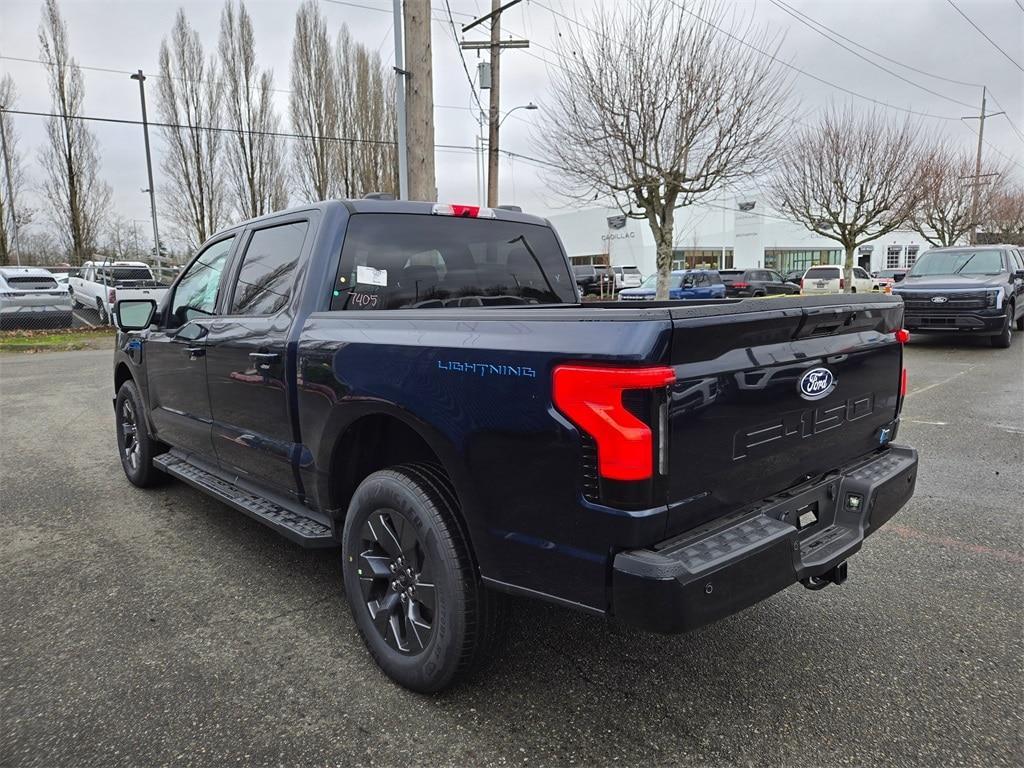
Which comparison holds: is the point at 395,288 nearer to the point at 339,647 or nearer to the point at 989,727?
the point at 339,647

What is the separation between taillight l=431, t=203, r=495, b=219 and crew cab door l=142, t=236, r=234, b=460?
4.38 feet

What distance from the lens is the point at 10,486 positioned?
5258 mm

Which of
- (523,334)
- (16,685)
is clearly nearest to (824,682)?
(523,334)

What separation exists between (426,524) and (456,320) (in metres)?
0.71

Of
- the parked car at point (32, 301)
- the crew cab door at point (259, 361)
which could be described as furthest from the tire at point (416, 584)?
the parked car at point (32, 301)

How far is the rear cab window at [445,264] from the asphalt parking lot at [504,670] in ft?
4.97

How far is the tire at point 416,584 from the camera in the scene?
7.55 feet

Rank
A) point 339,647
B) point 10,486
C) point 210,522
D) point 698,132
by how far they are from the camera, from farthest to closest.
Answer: point 698,132
point 10,486
point 210,522
point 339,647

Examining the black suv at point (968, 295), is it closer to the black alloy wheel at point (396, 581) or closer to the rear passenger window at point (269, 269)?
the rear passenger window at point (269, 269)

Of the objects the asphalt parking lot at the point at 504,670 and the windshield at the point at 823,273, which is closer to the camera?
the asphalt parking lot at the point at 504,670

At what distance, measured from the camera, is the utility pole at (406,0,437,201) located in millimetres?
9336

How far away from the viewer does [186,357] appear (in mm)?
4008

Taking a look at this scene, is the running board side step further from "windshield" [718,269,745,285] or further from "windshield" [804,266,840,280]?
"windshield" [804,266,840,280]

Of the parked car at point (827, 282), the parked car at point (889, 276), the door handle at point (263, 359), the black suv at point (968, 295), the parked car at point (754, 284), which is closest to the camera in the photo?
the door handle at point (263, 359)
